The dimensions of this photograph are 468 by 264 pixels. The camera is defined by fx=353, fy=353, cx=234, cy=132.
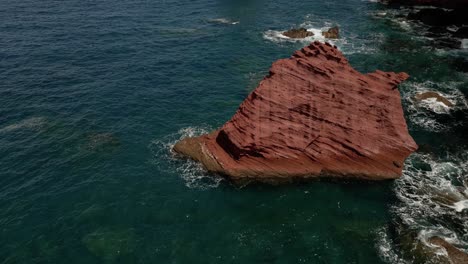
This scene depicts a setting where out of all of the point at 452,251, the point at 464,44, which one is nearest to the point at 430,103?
the point at 452,251

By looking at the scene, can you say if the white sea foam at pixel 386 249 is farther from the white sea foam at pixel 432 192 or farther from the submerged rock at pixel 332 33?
the submerged rock at pixel 332 33

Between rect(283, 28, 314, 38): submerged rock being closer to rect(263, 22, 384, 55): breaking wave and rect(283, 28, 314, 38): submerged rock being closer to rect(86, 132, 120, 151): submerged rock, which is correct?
rect(263, 22, 384, 55): breaking wave

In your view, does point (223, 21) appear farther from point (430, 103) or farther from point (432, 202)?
point (432, 202)

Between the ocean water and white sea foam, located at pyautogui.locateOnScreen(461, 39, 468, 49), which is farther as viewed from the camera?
white sea foam, located at pyautogui.locateOnScreen(461, 39, 468, 49)

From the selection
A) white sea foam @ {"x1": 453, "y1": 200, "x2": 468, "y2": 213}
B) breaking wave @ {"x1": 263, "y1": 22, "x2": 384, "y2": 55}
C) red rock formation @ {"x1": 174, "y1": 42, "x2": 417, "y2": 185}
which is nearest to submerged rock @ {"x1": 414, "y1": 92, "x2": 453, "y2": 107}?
red rock formation @ {"x1": 174, "y1": 42, "x2": 417, "y2": 185}

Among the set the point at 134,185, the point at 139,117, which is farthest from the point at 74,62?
the point at 134,185

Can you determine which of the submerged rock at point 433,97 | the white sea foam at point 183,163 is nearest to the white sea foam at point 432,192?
the submerged rock at point 433,97
